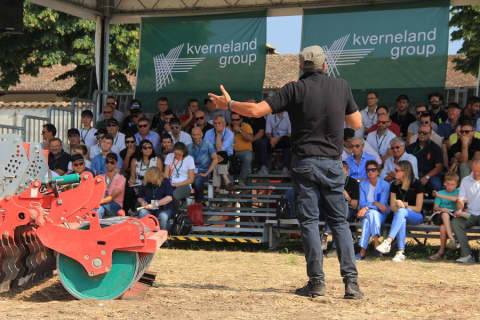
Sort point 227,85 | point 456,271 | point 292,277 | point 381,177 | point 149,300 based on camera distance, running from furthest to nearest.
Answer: point 227,85 → point 381,177 → point 456,271 → point 292,277 → point 149,300

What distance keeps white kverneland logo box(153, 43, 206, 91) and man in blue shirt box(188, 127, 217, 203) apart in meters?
2.93

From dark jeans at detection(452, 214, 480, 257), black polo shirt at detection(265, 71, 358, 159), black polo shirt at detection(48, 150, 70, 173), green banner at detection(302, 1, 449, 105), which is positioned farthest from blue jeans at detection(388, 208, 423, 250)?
black polo shirt at detection(48, 150, 70, 173)

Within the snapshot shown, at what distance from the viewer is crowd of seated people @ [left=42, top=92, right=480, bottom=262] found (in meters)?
9.55

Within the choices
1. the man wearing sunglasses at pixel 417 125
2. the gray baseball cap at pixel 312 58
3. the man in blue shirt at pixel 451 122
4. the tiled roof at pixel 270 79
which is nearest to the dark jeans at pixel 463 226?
the man in blue shirt at pixel 451 122

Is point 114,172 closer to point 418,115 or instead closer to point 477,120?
point 418,115

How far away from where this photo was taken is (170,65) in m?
14.2

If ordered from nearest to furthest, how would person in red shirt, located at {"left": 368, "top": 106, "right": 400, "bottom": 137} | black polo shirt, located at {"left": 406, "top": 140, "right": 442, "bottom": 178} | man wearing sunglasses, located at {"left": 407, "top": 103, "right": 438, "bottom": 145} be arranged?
black polo shirt, located at {"left": 406, "top": 140, "right": 442, "bottom": 178}
person in red shirt, located at {"left": 368, "top": 106, "right": 400, "bottom": 137}
man wearing sunglasses, located at {"left": 407, "top": 103, "right": 438, "bottom": 145}

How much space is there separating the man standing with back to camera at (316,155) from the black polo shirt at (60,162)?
6682mm

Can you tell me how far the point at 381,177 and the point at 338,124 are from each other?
15.6ft

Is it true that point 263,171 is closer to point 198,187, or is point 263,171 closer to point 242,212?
point 242,212

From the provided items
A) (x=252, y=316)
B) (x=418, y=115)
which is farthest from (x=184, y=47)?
(x=252, y=316)

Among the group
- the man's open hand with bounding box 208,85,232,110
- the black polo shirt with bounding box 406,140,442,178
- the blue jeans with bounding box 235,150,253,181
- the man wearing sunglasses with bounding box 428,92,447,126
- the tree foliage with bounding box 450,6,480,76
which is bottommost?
the blue jeans with bounding box 235,150,253,181

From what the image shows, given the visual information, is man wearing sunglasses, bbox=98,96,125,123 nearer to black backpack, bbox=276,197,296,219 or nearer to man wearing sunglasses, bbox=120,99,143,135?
man wearing sunglasses, bbox=120,99,143,135

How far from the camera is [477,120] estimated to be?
10.9 m
